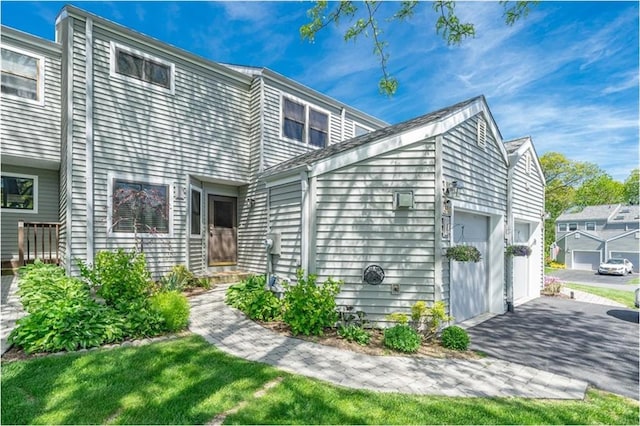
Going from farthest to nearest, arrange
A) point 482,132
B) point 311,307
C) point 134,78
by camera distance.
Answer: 1. point 134,78
2. point 482,132
3. point 311,307

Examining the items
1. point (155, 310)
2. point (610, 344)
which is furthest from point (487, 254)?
point (155, 310)

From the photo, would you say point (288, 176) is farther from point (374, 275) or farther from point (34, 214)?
point (34, 214)

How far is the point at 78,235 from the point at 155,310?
12.4 ft

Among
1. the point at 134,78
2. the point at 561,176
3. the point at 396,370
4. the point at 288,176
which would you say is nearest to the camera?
the point at 396,370

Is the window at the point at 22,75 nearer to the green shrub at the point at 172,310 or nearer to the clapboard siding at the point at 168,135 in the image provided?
the clapboard siding at the point at 168,135

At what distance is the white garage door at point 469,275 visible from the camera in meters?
6.37

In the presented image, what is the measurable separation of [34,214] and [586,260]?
4327 cm

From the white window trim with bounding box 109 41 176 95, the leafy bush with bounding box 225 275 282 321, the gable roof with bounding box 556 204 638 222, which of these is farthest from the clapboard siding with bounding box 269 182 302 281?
the gable roof with bounding box 556 204 638 222

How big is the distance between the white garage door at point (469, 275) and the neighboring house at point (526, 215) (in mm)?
1135

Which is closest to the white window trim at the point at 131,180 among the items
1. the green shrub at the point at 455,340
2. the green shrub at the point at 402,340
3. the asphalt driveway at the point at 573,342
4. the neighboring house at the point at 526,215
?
the green shrub at the point at 402,340

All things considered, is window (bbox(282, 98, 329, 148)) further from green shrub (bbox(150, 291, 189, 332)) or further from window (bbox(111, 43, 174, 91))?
green shrub (bbox(150, 291, 189, 332))

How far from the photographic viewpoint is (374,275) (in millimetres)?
5613

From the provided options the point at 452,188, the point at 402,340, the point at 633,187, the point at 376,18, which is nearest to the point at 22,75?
the point at 376,18

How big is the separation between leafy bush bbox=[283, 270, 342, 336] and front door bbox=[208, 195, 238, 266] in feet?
17.2
